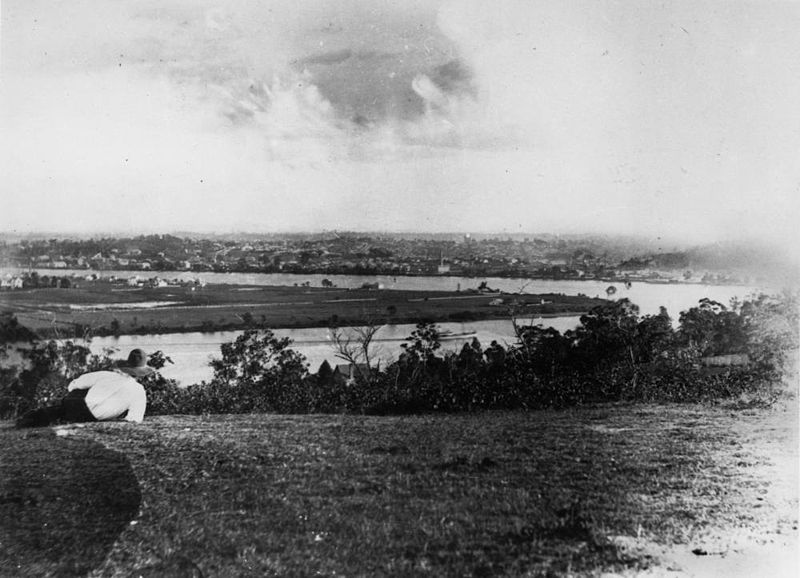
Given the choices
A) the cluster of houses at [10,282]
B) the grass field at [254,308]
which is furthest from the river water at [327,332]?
the cluster of houses at [10,282]

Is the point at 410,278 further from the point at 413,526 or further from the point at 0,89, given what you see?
the point at 0,89

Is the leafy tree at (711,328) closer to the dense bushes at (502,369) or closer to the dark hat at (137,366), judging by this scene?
the dense bushes at (502,369)

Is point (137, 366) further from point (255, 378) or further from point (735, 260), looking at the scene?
point (735, 260)

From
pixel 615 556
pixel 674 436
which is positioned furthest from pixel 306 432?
pixel 674 436

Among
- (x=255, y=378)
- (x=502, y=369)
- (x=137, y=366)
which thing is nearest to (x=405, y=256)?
(x=502, y=369)

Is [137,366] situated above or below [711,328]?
below

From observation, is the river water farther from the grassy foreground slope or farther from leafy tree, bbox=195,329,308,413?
the grassy foreground slope

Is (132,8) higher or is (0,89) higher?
(132,8)
